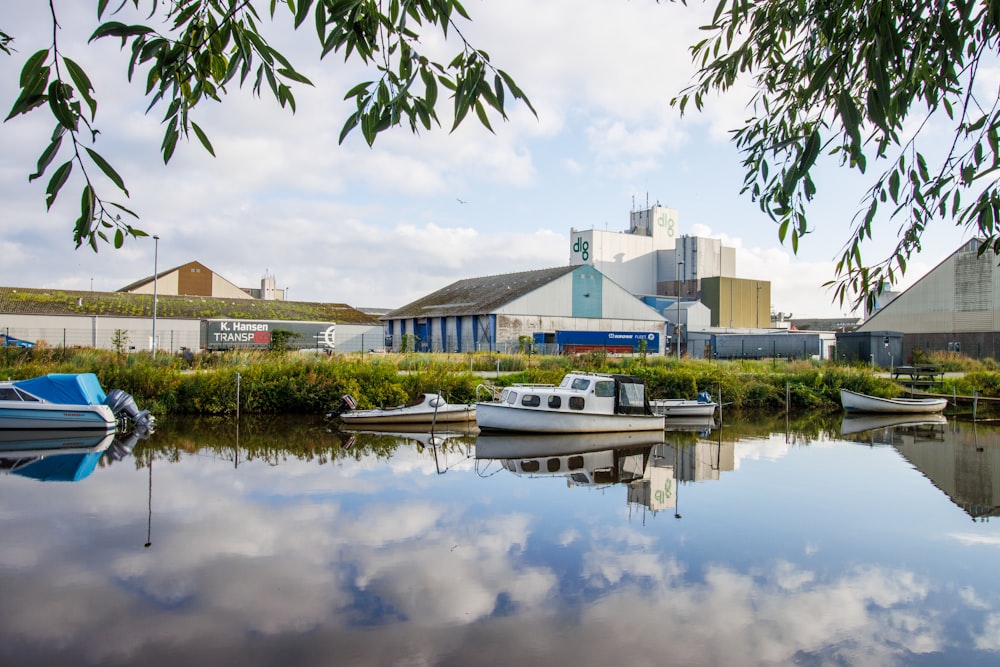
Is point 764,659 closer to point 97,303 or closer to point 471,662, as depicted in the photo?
point 471,662

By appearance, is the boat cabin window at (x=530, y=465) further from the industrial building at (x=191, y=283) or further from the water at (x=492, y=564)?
the industrial building at (x=191, y=283)

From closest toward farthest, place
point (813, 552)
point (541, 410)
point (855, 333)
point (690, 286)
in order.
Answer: point (813, 552) < point (541, 410) < point (855, 333) < point (690, 286)

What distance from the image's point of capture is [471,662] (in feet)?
20.5

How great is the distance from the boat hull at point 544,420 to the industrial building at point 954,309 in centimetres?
3309

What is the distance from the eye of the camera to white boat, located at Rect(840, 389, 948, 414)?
2861cm

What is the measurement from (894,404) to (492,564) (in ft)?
82.7

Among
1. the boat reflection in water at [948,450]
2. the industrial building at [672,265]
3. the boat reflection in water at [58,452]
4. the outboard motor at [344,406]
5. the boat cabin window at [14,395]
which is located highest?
the industrial building at [672,265]

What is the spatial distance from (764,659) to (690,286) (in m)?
73.0

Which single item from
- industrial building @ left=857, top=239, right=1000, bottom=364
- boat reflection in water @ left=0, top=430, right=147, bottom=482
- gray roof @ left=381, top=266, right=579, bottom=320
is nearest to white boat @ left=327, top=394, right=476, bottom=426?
boat reflection in water @ left=0, top=430, right=147, bottom=482

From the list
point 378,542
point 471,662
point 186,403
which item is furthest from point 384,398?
point 471,662

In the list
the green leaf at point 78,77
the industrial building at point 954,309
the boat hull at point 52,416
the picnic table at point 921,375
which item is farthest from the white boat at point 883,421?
the green leaf at point 78,77

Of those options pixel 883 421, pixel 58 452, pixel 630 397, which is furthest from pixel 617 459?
pixel 883 421

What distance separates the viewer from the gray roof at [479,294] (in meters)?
52.4

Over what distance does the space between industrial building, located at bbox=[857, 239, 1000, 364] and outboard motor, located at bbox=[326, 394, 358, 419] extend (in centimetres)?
3740
